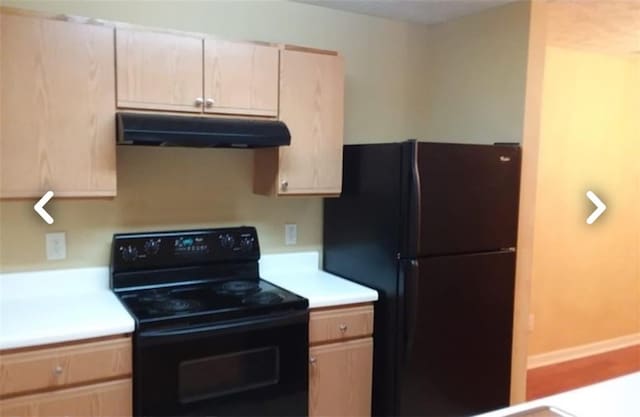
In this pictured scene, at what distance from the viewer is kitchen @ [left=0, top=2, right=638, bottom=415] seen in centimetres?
244

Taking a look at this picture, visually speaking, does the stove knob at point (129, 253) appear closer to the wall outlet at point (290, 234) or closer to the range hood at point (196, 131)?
the range hood at point (196, 131)

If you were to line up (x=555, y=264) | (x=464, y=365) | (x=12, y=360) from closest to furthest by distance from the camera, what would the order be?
(x=12, y=360) → (x=464, y=365) → (x=555, y=264)

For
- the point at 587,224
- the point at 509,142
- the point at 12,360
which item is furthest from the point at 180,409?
the point at 587,224

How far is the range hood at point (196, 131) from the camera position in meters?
2.12

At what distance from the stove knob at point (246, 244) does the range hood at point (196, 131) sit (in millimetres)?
567

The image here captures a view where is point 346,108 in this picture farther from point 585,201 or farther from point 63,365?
point 585,201

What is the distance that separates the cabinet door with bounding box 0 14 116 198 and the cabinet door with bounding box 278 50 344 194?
772 mm

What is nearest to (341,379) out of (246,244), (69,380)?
(246,244)

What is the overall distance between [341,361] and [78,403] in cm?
113

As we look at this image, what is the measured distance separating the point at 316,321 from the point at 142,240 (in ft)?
2.89

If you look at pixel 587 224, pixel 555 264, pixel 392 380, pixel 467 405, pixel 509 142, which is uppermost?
pixel 509 142

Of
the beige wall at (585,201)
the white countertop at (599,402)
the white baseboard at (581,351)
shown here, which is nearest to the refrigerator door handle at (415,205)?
the white countertop at (599,402)

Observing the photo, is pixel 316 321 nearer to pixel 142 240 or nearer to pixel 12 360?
pixel 142 240

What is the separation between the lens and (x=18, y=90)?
201 centimetres
